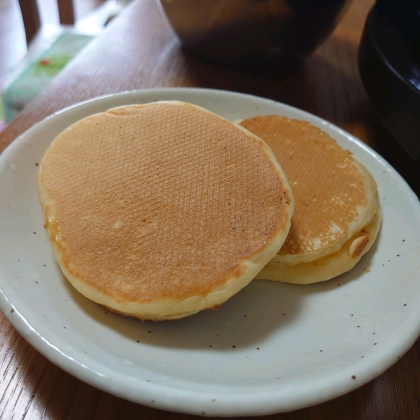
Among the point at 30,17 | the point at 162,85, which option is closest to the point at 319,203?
the point at 162,85

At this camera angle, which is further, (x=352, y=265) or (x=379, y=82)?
(x=379, y=82)

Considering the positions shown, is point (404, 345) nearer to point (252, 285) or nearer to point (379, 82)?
point (252, 285)

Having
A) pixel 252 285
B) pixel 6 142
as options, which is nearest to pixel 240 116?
pixel 252 285

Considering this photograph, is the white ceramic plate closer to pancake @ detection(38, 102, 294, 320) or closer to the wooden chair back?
pancake @ detection(38, 102, 294, 320)

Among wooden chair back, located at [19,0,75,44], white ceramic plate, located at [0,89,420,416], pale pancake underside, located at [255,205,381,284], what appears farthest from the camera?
wooden chair back, located at [19,0,75,44]

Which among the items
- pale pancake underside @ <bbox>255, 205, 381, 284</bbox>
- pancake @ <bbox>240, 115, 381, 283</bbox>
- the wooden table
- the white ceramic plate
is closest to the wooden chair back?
the wooden table

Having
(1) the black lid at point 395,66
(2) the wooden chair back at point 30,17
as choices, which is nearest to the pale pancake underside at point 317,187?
(1) the black lid at point 395,66

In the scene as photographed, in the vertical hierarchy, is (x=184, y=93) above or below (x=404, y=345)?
above
